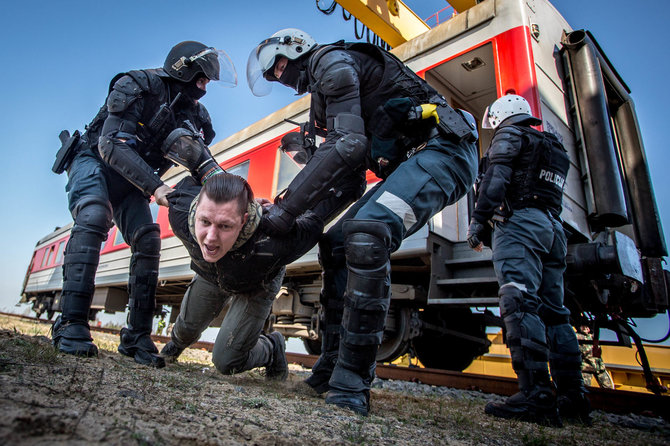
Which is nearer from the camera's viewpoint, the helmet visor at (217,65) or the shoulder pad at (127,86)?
the shoulder pad at (127,86)

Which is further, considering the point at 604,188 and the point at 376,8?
the point at 376,8

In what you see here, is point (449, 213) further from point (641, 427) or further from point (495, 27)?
point (641, 427)

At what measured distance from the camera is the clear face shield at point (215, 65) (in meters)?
2.86

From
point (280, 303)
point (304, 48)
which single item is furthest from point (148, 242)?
point (280, 303)

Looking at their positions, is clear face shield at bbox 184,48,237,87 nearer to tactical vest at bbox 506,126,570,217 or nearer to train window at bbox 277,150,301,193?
train window at bbox 277,150,301,193

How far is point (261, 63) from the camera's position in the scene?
2.54 meters

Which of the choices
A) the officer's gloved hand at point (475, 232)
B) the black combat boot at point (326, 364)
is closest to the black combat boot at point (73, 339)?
the black combat boot at point (326, 364)

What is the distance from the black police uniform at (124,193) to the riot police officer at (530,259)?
6.71 ft

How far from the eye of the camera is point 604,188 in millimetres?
3723

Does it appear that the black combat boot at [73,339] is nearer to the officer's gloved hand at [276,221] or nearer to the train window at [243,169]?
the officer's gloved hand at [276,221]

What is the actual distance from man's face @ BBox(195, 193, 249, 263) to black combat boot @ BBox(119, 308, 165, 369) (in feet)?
3.52

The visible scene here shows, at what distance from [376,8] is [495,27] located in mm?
3193

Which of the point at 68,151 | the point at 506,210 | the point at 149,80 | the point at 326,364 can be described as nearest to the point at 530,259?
the point at 506,210

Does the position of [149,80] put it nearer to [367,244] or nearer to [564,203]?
[367,244]
